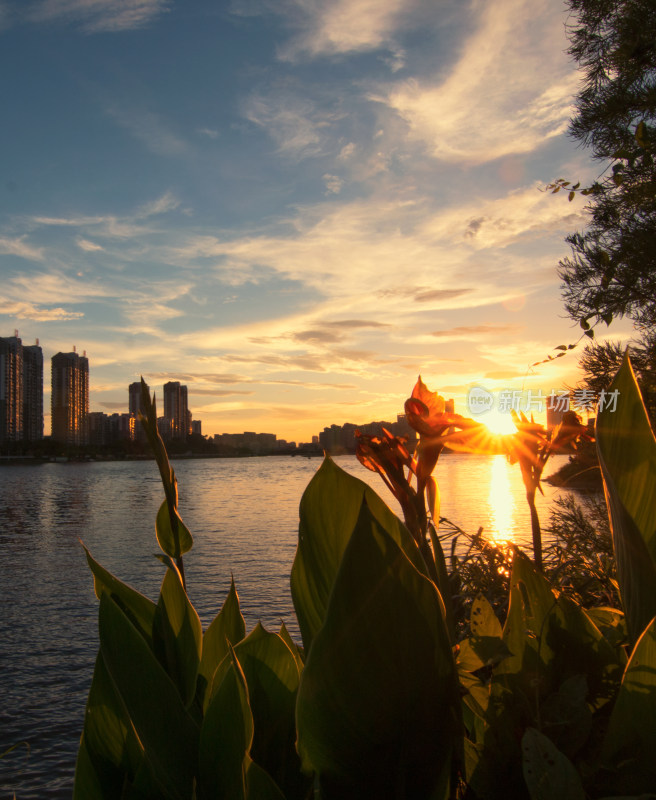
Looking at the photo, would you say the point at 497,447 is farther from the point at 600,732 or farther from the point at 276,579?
the point at 276,579

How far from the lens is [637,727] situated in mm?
492

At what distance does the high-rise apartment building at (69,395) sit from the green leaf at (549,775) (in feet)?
251

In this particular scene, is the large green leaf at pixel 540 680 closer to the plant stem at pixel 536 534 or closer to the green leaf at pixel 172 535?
the plant stem at pixel 536 534

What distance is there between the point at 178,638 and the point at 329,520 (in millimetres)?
387

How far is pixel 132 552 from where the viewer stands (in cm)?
1156

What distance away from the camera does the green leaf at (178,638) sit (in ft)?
2.52

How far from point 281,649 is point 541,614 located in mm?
323

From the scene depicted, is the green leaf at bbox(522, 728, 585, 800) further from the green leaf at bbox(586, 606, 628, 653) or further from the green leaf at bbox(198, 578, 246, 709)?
the green leaf at bbox(198, 578, 246, 709)

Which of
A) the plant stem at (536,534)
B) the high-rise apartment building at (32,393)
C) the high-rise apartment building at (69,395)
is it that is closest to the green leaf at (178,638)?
the plant stem at (536,534)

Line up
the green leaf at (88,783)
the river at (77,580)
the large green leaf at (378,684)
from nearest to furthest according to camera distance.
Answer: the large green leaf at (378,684) < the green leaf at (88,783) < the river at (77,580)

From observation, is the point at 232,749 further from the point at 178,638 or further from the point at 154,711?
the point at 178,638

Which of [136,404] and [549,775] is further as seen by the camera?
[136,404]

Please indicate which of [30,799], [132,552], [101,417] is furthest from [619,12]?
[101,417]

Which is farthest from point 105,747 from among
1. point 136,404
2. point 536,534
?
point 136,404
